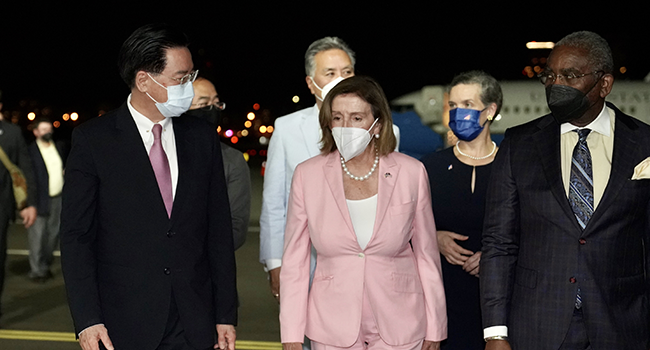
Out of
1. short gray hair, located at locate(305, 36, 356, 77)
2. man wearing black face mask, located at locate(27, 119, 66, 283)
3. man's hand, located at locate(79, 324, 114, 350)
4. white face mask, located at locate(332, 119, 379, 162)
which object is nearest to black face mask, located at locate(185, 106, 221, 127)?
Answer: short gray hair, located at locate(305, 36, 356, 77)

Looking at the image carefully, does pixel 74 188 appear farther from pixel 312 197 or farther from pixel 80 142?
pixel 312 197

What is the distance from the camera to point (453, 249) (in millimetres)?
4207

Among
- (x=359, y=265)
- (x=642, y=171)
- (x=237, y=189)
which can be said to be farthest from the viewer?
(x=237, y=189)

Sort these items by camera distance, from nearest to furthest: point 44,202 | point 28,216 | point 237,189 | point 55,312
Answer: point 237,189, point 28,216, point 55,312, point 44,202

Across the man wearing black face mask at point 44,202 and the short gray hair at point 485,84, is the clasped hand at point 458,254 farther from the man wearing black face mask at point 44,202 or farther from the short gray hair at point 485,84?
the man wearing black face mask at point 44,202

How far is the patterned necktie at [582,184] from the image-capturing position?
9.71 feet

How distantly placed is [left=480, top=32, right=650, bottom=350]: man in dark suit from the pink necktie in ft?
4.26

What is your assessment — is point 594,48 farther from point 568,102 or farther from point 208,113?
point 208,113

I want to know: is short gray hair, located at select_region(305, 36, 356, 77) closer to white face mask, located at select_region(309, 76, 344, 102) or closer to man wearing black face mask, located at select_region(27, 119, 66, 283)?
white face mask, located at select_region(309, 76, 344, 102)

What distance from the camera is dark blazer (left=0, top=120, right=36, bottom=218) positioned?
7105 mm

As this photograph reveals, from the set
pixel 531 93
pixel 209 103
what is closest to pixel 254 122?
pixel 531 93

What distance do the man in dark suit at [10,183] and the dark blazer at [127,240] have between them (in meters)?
4.38

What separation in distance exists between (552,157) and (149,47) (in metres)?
1.66

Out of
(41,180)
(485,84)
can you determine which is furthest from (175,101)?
(41,180)
